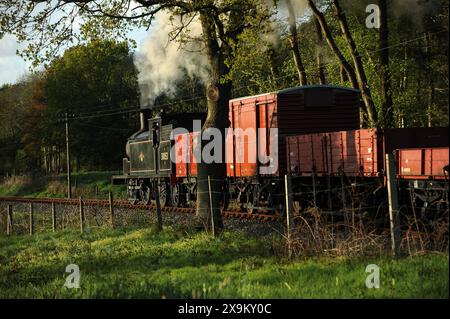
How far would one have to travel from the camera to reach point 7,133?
8362 cm

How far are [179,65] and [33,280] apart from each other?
1112 inches

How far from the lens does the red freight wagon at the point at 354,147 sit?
51.5 ft

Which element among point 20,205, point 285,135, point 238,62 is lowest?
point 20,205

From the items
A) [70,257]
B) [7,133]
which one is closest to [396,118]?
[70,257]

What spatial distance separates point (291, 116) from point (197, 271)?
34.4 ft

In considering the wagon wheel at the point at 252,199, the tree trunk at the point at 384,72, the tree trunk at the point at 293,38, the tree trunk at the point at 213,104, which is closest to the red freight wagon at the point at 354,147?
the wagon wheel at the point at 252,199

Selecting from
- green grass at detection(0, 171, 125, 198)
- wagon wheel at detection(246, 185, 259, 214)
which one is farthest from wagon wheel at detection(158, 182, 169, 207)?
green grass at detection(0, 171, 125, 198)

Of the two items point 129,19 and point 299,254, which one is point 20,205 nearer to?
point 129,19

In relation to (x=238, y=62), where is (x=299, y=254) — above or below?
below

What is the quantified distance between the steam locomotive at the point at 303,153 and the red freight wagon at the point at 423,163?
21mm

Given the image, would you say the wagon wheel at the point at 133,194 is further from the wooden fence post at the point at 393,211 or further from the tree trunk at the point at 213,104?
the wooden fence post at the point at 393,211

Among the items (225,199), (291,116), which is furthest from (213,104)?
(225,199)

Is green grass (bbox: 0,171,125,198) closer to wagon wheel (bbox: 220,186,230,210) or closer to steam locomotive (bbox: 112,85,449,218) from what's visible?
steam locomotive (bbox: 112,85,449,218)

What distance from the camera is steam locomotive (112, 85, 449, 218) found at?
14602 mm
